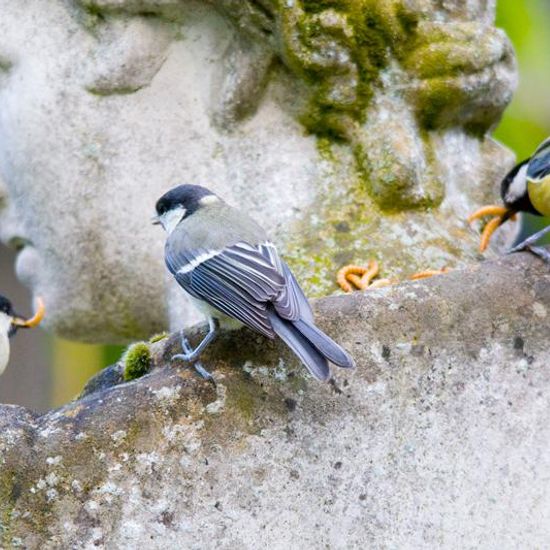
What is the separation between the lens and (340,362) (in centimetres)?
205

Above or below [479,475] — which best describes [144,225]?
below

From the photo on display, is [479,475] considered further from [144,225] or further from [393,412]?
[144,225]

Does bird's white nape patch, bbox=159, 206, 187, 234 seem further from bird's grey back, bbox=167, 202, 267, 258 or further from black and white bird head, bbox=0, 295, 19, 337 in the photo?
black and white bird head, bbox=0, 295, 19, 337

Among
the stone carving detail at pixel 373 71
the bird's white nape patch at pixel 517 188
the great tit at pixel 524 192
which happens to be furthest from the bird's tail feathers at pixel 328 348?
the bird's white nape patch at pixel 517 188

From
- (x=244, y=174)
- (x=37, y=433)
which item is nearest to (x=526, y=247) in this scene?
(x=244, y=174)

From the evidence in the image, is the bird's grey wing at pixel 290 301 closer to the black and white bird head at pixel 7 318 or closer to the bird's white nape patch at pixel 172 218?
the bird's white nape patch at pixel 172 218

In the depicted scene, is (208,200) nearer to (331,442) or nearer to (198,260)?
(198,260)

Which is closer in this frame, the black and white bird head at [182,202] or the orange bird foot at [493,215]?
the black and white bird head at [182,202]

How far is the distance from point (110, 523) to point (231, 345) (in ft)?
1.19

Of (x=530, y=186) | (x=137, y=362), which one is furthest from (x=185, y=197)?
(x=530, y=186)

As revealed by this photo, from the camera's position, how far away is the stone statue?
2.76 m

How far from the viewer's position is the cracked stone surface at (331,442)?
197 cm

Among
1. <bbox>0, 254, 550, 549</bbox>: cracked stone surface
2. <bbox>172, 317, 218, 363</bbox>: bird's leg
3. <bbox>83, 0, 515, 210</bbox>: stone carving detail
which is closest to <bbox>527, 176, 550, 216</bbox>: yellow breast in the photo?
<bbox>83, 0, 515, 210</bbox>: stone carving detail

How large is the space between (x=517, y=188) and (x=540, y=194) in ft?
0.34
